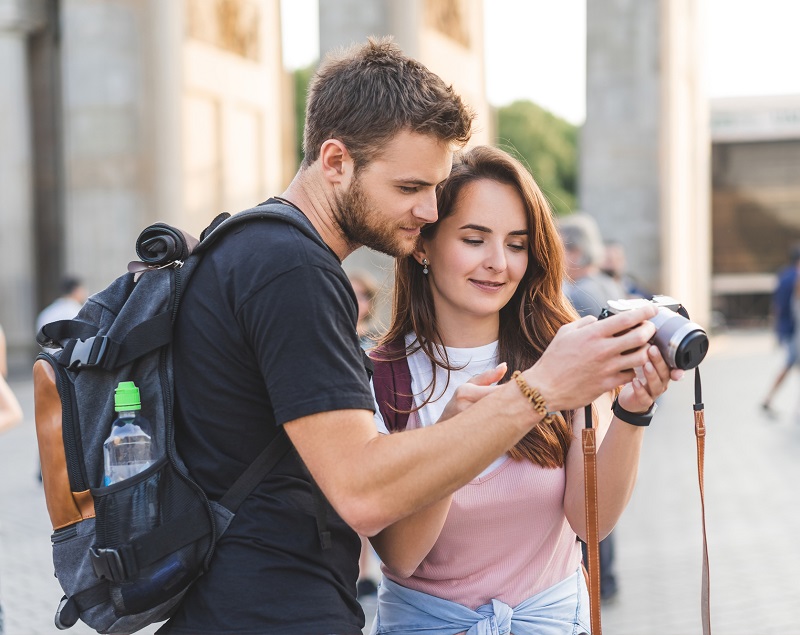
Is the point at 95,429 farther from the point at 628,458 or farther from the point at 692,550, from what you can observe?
the point at 692,550

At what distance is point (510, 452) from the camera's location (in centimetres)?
265

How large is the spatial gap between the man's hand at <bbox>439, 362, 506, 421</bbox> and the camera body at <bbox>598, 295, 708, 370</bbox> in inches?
10.0

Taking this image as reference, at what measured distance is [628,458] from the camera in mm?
2580

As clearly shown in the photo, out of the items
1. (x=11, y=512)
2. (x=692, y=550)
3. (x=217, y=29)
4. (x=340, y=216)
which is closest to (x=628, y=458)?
(x=340, y=216)

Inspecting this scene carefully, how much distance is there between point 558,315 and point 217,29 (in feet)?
45.2

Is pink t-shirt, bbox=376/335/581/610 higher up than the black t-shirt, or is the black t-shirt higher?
the black t-shirt

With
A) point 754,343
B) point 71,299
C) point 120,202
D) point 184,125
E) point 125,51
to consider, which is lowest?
point 754,343

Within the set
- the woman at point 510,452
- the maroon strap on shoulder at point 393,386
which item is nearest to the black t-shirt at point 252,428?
the woman at point 510,452

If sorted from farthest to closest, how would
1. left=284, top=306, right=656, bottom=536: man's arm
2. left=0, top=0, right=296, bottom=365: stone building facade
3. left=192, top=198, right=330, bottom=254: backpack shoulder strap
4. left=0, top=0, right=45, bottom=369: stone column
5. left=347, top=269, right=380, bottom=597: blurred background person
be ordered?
left=0, top=0, right=45, bottom=369: stone column → left=0, top=0, right=296, bottom=365: stone building facade → left=347, top=269, right=380, bottom=597: blurred background person → left=192, top=198, right=330, bottom=254: backpack shoulder strap → left=284, top=306, right=656, bottom=536: man's arm

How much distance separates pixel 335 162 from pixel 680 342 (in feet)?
2.48

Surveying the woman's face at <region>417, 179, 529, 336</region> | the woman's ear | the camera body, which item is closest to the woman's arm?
the camera body

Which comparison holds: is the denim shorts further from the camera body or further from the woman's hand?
the camera body

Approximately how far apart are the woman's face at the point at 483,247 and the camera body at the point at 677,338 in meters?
0.57

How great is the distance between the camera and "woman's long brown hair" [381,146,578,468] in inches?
111
